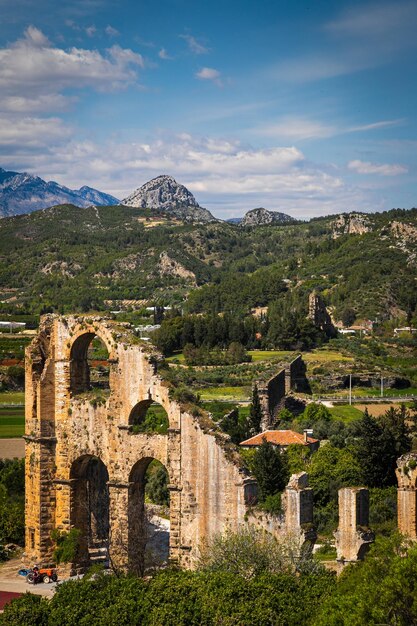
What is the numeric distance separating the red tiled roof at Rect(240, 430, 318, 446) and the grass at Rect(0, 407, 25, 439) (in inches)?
676

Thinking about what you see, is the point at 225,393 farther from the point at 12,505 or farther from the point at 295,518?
the point at 295,518

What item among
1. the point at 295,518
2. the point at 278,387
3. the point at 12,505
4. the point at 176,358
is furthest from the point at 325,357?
the point at 295,518

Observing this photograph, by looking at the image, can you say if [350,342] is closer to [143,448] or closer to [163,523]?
[163,523]

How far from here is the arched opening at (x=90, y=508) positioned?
107 ft

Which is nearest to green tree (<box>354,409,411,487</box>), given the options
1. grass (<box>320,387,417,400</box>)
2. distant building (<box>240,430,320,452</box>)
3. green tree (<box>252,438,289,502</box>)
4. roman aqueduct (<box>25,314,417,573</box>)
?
green tree (<box>252,438,289,502</box>)

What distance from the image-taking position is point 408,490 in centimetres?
2894

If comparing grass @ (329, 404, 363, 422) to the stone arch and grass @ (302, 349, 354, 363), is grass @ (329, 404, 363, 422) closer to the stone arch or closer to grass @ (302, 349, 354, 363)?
grass @ (302, 349, 354, 363)

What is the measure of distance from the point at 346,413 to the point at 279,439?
15.8 m

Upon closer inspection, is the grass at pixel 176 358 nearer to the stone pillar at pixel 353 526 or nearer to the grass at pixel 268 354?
the grass at pixel 268 354

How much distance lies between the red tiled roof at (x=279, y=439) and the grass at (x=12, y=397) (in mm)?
29977

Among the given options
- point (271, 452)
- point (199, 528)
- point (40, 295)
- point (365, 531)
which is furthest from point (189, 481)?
point (40, 295)

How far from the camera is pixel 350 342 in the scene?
100 meters

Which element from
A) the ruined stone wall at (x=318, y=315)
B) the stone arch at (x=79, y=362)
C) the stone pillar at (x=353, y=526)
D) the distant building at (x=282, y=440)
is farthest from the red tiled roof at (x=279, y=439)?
the ruined stone wall at (x=318, y=315)

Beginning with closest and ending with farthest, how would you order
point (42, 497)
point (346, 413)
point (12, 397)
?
point (42, 497)
point (346, 413)
point (12, 397)
